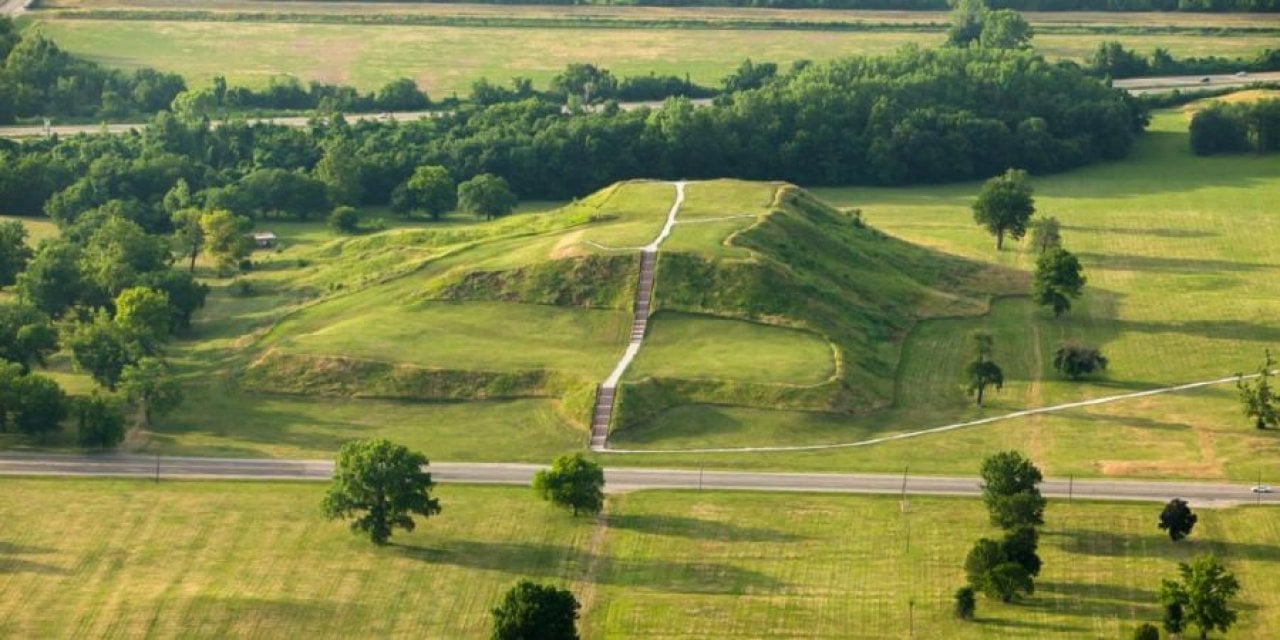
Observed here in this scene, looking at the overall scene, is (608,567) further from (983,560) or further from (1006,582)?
(1006,582)

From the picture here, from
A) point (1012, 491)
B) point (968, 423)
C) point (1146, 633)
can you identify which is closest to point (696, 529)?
point (1012, 491)

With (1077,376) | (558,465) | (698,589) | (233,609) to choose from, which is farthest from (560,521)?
(1077,376)

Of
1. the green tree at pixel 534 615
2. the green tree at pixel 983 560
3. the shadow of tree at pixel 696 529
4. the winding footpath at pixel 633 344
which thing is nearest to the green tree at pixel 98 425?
the winding footpath at pixel 633 344

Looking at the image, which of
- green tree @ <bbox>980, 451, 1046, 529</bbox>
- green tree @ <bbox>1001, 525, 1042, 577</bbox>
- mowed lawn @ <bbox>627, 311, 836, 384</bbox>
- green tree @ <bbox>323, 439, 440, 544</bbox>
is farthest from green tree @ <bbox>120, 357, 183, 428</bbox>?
green tree @ <bbox>1001, 525, 1042, 577</bbox>

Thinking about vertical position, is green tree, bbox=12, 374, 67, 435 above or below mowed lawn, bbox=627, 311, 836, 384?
below

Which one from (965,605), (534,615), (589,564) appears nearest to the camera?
A: (534,615)

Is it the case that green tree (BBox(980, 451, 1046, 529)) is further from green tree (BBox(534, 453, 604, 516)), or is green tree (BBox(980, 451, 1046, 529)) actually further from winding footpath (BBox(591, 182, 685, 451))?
winding footpath (BBox(591, 182, 685, 451))

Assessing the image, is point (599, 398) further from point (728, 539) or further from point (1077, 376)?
point (1077, 376)
